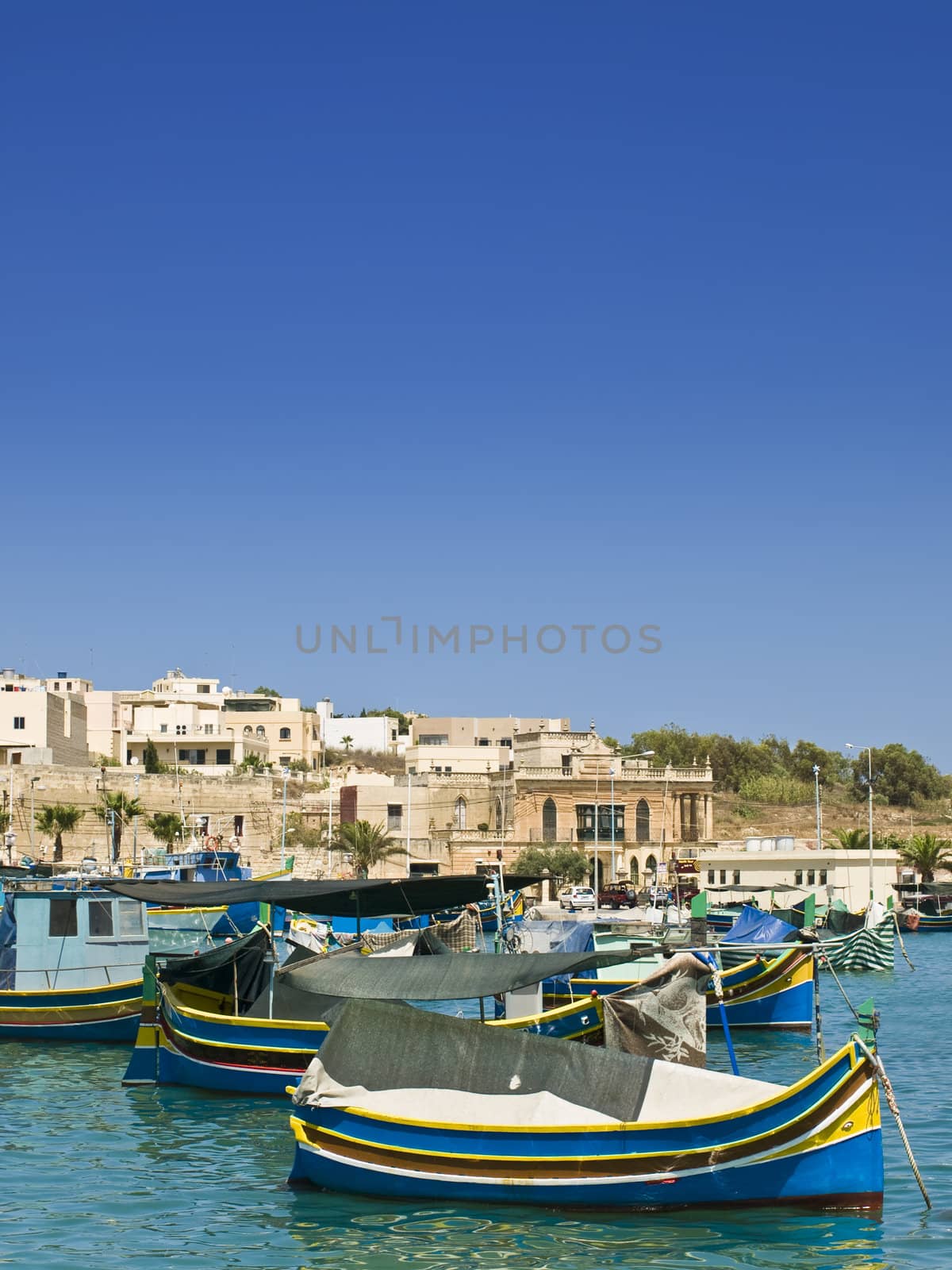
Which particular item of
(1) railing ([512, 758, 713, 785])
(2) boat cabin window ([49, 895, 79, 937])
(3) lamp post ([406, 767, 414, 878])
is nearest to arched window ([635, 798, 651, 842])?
(1) railing ([512, 758, 713, 785])

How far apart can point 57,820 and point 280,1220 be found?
216 ft

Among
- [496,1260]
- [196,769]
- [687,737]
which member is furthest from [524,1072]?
[687,737]

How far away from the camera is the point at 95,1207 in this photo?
16.2 metres

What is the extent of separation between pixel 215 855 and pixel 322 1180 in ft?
130

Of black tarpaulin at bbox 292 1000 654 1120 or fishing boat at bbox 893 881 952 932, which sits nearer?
black tarpaulin at bbox 292 1000 654 1120

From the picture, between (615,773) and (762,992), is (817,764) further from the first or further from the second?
(762,992)

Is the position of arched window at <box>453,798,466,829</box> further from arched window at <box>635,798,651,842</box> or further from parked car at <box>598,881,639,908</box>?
parked car at <box>598,881,639,908</box>

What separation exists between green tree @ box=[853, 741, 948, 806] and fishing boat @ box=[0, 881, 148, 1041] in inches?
3880

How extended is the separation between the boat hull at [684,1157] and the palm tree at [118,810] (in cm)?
6384

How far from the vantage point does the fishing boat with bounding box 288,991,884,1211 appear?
1470cm

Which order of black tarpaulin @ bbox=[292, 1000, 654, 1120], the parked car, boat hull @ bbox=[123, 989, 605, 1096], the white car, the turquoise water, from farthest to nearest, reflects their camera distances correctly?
the parked car, the white car, boat hull @ bbox=[123, 989, 605, 1096], black tarpaulin @ bbox=[292, 1000, 654, 1120], the turquoise water

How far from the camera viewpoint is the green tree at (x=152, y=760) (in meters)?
90.9

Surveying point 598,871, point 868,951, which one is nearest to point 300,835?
point 598,871

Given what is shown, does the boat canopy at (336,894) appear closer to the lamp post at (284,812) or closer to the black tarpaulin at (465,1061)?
the black tarpaulin at (465,1061)
